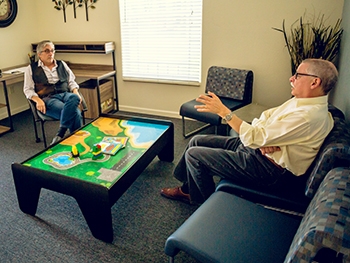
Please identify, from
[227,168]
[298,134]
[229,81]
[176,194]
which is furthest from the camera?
[229,81]

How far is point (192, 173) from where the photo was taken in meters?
2.07

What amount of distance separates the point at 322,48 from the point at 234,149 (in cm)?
161

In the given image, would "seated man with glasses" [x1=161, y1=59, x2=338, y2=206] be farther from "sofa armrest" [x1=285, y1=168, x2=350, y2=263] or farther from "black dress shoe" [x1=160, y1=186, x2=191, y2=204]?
"sofa armrest" [x1=285, y1=168, x2=350, y2=263]

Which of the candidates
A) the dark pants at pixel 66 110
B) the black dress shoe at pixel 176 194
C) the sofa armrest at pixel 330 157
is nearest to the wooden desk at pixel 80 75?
the dark pants at pixel 66 110

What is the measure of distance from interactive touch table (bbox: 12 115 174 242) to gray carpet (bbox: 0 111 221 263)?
0.33ft

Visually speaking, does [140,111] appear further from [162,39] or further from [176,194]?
[176,194]

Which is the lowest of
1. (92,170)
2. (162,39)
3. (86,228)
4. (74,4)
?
(86,228)

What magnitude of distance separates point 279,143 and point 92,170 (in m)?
1.23

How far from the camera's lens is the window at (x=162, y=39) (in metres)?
3.76

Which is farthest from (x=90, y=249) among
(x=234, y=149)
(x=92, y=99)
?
(x=92, y=99)

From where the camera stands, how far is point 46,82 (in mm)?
3332

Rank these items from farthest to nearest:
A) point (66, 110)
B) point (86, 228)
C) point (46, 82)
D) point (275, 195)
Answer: point (46, 82) → point (66, 110) → point (86, 228) → point (275, 195)

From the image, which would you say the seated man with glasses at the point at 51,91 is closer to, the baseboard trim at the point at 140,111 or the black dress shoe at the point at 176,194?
the baseboard trim at the point at 140,111

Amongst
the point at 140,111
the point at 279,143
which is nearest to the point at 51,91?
the point at 140,111
